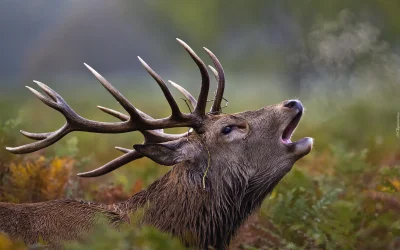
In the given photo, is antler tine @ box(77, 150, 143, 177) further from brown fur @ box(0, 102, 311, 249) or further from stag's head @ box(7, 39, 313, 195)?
brown fur @ box(0, 102, 311, 249)

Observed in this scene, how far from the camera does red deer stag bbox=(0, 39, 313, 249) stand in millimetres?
5160

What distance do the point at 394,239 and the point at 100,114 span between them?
1094cm

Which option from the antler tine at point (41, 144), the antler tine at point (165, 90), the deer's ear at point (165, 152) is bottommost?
the antler tine at point (41, 144)

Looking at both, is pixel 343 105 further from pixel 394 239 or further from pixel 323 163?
pixel 394 239

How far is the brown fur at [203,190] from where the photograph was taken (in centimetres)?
512

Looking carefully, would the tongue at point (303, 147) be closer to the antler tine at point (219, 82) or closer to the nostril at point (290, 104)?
the nostril at point (290, 104)

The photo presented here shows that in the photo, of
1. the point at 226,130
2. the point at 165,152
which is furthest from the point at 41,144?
the point at 226,130

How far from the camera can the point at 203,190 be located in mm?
5309

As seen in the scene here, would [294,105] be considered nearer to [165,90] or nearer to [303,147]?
[303,147]

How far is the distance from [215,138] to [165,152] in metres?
0.42

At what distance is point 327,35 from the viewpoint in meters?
13.8

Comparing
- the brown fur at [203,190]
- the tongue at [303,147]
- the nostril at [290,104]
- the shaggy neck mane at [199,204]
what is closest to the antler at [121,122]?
the brown fur at [203,190]

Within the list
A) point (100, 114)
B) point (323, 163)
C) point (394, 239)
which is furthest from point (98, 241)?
point (100, 114)

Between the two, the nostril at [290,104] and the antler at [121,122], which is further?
the nostril at [290,104]
